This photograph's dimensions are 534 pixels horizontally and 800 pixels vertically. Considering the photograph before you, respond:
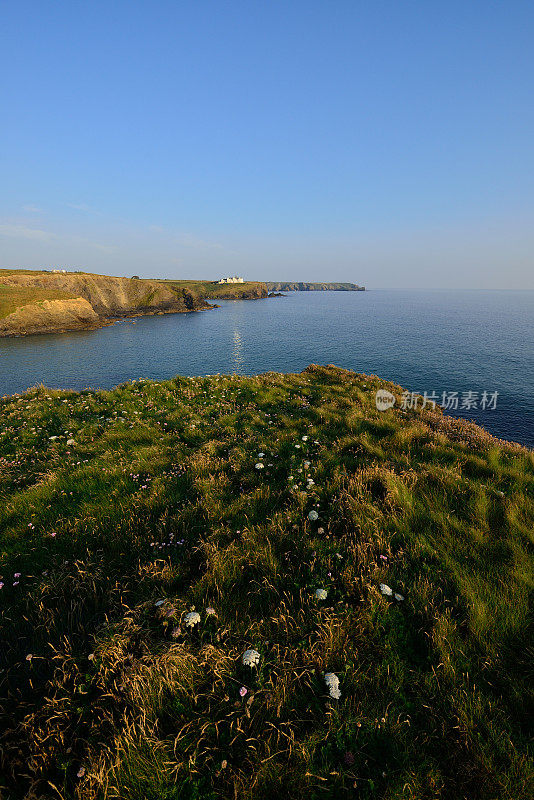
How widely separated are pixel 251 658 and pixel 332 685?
84 centimetres

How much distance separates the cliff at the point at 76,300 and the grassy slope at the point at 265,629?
101 meters

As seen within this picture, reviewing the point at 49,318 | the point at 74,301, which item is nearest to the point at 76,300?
the point at 74,301

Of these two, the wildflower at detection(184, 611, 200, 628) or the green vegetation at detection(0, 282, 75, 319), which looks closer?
the wildflower at detection(184, 611, 200, 628)

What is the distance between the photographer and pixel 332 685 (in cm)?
301

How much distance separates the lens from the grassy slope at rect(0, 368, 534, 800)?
2.49 m

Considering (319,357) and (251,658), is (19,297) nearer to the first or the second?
(319,357)

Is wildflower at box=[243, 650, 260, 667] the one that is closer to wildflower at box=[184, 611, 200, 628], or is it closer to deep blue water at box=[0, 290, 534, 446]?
wildflower at box=[184, 611, 200, 628]

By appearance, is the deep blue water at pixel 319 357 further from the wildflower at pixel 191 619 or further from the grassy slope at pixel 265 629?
the wildflower at pixel 191 619

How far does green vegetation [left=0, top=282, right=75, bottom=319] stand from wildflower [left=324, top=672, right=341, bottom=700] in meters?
107

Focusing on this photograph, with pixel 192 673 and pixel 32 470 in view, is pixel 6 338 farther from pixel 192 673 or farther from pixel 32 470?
pixel 192 673

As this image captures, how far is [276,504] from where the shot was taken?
6.09 m

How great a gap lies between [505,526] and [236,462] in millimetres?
5744

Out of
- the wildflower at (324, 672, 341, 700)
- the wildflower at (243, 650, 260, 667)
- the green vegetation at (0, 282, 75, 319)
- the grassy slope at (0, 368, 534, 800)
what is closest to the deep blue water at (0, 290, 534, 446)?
the green vegetation at (0, 282, 75, 319)

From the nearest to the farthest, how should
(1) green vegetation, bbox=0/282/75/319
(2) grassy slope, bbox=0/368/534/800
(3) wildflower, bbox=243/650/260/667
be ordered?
(2) grassy slope, bbox=0/368/534/800
(3) wildflower, bbox=243/650/260/667
(1) green vegetation, bbox=0/282/75/319
